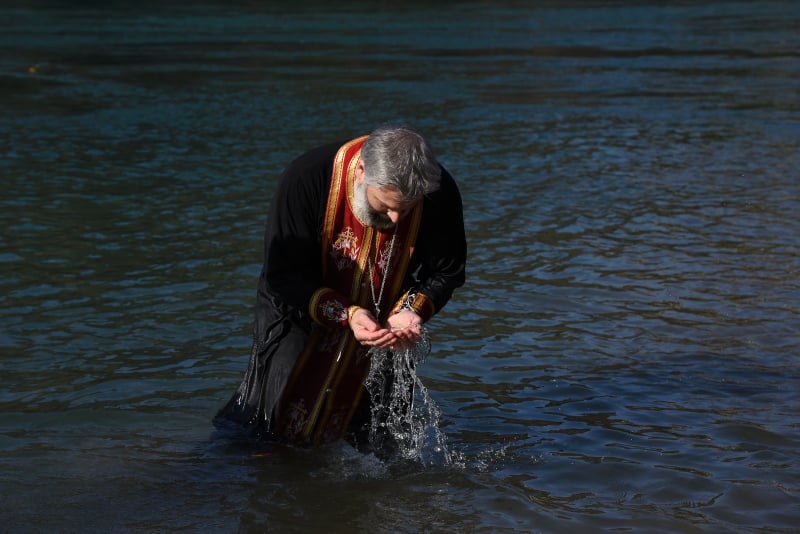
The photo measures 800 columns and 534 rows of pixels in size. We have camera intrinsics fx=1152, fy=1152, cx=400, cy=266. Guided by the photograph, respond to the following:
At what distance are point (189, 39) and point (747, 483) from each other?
24.8 meters

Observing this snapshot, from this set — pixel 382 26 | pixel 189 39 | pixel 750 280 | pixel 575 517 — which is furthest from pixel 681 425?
pixel 382 26

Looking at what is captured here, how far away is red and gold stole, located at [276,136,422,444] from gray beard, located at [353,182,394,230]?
0.20ft

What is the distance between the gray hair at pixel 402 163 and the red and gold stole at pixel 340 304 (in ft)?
0.93

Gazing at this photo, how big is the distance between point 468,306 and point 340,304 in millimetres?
3600

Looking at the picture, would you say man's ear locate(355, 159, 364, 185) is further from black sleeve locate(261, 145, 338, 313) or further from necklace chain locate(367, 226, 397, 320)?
necklace chain locate(367, 226, 397, 320)

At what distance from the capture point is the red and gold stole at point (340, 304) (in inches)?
188

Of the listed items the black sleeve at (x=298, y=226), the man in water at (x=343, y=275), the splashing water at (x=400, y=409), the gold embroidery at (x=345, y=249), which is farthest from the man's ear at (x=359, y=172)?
the splashing water at (x=400, y=409)

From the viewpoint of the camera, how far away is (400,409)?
17.6 ft

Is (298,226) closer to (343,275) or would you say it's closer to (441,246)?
(343,275)

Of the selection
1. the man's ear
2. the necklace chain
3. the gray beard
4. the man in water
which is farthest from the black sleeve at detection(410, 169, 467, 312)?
the man's ear

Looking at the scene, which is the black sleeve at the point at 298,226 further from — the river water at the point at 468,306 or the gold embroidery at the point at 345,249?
the river water at the point at 468,306

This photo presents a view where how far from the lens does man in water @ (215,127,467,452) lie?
4.47 m

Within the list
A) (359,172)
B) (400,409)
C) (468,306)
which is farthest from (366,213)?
(468,306)

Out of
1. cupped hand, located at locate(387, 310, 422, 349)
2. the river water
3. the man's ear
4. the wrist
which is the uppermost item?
the man's ear
